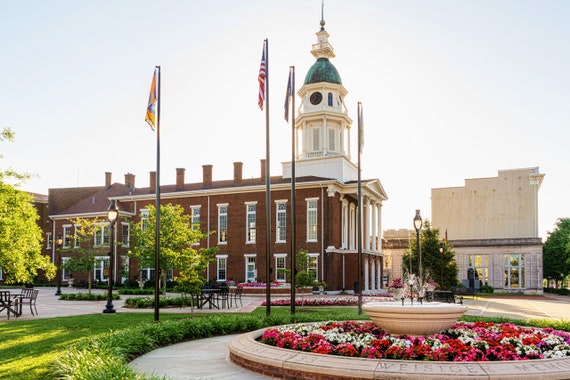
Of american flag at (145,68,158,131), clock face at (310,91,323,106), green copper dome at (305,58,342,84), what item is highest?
green copper dome at (305,58,342,84)

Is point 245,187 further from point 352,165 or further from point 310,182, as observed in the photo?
point 352,165

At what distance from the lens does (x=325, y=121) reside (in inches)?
2062

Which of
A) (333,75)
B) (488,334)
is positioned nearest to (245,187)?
(333,75)

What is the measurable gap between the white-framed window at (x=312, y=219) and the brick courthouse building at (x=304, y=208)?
0.09 m

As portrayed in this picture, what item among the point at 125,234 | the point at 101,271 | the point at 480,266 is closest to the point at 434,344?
the point at 125,234

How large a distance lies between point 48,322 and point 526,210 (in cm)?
5761

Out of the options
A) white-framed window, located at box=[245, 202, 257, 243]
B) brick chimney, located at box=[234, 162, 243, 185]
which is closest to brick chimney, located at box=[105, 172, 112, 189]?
brick chimney, located at box=[234, 162, 243, 185]

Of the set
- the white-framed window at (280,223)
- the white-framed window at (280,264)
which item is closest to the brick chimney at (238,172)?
the white-framed window at (280,223)

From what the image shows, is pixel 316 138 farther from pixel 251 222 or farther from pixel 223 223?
pixel 223 223

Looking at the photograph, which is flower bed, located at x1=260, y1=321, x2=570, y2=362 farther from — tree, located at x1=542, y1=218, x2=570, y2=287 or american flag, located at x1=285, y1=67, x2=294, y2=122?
tree, located at x1=542, y1=218, x2=570, y2=287

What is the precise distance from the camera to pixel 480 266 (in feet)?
196

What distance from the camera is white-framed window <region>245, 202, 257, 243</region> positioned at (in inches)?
1964

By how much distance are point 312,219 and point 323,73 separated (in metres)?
15.1

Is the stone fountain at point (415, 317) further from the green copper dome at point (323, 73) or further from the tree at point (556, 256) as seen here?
the tree at point (556, 256)
